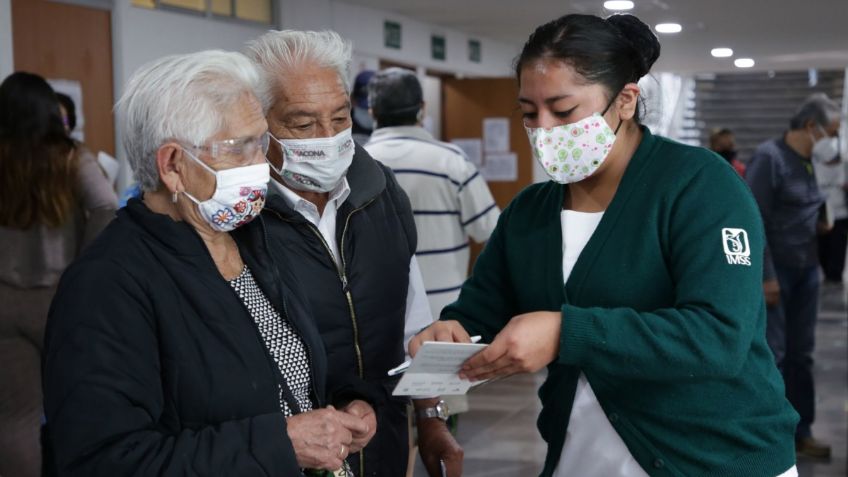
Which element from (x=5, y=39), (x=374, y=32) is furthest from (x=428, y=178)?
(x=374, y=32)

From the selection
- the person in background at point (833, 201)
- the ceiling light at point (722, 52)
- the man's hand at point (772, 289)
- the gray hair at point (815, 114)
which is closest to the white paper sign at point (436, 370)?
the man's hand at point (772, 289)

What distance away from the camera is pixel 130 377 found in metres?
1.62

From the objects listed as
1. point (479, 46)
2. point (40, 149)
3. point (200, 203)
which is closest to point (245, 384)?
point (200, 203)

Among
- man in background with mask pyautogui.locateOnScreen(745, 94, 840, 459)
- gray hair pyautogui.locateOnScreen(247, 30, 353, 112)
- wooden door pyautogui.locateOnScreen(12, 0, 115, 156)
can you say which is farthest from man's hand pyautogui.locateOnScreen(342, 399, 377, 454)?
wooden door pyautogui.locateOnScreen(12, 0, 115, 156)

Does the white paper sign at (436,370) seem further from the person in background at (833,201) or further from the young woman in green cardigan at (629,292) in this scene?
the person in background at (833,201)

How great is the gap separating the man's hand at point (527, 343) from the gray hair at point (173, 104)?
631 millimetres

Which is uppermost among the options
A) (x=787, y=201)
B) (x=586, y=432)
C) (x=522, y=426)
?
(x=787, y=201)

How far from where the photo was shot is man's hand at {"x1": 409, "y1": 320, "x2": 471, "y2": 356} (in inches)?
77.8

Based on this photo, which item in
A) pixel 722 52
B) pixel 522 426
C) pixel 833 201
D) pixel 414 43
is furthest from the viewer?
pixel 722 52

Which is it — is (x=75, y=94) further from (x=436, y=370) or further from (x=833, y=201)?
(x=833, y=201)

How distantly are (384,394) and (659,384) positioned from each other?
2.29 feet

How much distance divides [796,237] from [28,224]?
3734mm

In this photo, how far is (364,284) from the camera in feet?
7.56

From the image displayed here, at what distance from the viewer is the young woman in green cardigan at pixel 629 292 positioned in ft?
5.66
